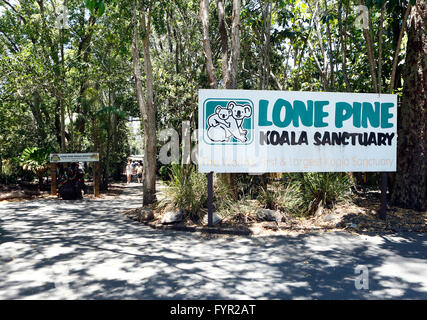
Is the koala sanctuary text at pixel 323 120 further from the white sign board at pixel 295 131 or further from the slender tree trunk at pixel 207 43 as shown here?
the slender tree trunk at pixel 207 43

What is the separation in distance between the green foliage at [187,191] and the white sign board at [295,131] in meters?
1.06

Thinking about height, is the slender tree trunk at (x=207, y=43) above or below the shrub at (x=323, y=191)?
above

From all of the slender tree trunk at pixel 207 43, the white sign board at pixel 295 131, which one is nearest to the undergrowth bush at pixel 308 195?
the white sign board at pixel 295 131

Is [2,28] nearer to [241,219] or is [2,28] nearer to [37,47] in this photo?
[37,47]

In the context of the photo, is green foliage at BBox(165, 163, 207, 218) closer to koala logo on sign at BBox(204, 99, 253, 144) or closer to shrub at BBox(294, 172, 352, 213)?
koala logo on sign at BBox(204, 99, 253, 144)

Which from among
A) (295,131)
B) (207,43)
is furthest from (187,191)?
(207,43)

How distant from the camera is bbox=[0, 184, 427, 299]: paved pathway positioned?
4430 mm

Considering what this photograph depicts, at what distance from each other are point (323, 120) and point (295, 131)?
77 centimetres

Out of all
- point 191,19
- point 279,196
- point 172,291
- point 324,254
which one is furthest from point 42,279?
point 191,19

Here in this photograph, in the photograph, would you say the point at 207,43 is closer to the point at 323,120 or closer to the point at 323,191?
the point at 323,120

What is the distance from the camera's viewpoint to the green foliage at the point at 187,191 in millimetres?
8570

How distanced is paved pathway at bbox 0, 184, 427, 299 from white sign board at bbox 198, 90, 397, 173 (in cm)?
185

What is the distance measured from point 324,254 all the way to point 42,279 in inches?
180

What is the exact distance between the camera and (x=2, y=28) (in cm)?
1666
